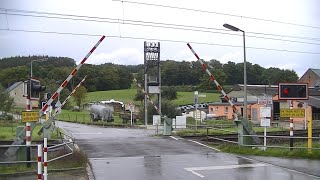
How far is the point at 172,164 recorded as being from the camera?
1387cm

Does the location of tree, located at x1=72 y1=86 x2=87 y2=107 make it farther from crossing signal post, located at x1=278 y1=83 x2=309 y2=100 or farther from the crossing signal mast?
the crossing signal mast

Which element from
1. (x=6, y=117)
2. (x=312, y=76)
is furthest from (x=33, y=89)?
(x=312, y=76)

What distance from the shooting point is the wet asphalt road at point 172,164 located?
11750mm

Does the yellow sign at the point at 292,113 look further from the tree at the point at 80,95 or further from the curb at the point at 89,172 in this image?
the tree at the point at 80,95

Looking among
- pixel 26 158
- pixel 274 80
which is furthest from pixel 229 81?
pixel 26 158

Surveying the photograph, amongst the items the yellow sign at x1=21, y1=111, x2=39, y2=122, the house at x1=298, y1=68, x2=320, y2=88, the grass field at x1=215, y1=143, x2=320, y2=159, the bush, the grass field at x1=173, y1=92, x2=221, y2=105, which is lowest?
the grass field at x1=215, y1=143, x2=320, y2=159

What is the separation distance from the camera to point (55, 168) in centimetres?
1259

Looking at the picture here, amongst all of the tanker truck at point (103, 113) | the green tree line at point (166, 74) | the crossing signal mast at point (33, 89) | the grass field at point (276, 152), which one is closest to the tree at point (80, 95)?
the green tree line at point (166, 74)

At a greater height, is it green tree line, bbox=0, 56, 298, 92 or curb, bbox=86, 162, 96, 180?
green tree line, bbox=0, 56, 298, 92

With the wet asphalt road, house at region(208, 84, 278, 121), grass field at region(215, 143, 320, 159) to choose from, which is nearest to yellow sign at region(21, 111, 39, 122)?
the wet asphalt road

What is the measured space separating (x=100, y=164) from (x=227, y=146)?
643 cm

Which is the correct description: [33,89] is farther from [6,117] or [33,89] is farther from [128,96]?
[128,96]

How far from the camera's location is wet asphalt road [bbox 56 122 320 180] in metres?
11.8

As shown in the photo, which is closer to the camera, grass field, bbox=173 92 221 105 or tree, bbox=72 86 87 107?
tree, bbox=72 86 87 107
